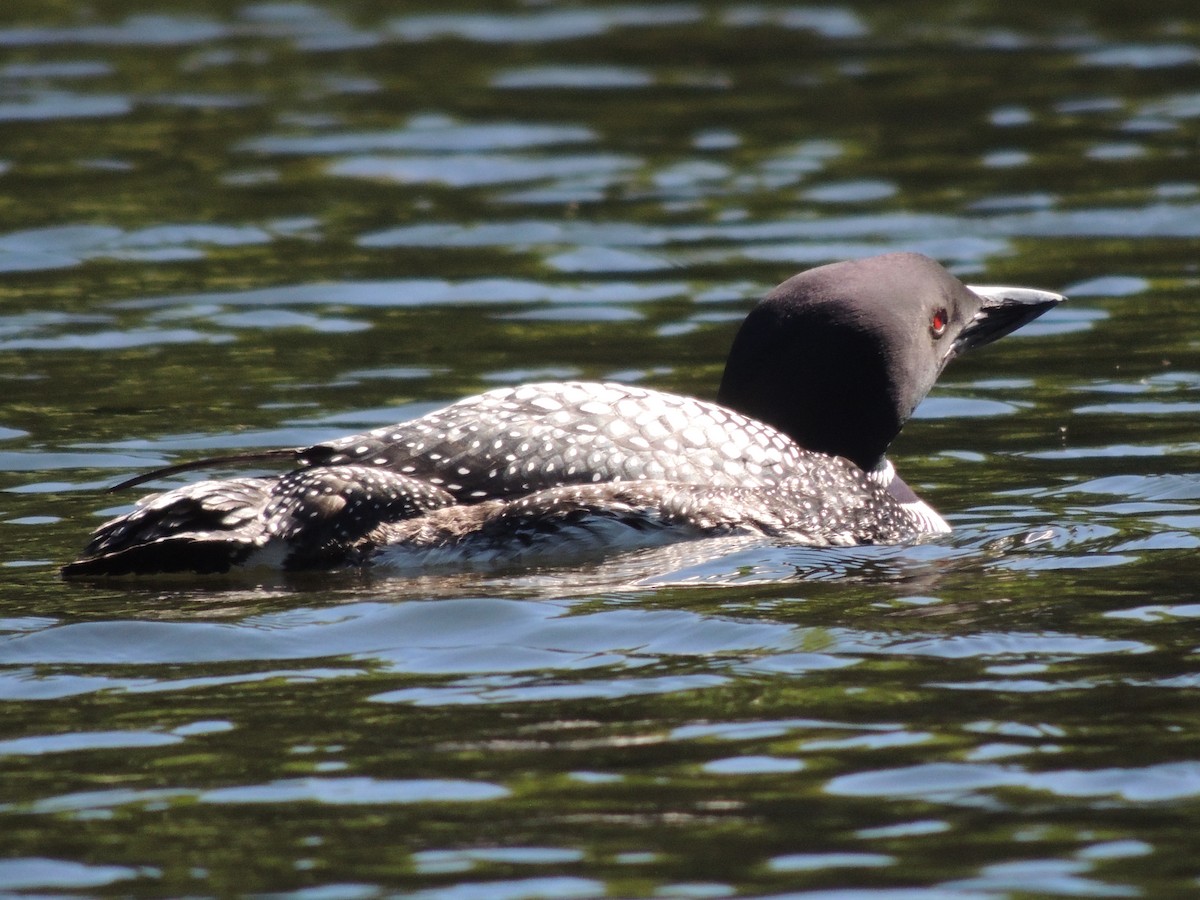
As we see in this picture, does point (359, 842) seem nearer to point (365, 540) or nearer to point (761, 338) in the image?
point (365, 540)

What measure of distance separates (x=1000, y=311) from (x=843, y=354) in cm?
82

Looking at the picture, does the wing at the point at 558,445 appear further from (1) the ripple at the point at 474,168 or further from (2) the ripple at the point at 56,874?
(1) the ripple at the point at 474,168

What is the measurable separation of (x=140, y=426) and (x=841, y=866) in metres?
4.48

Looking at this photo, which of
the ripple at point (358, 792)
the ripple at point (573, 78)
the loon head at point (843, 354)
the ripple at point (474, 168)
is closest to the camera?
the ripple at point (358, 792)

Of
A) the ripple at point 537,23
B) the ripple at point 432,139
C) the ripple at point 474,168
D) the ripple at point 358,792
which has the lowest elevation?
the ripple at point 358,792

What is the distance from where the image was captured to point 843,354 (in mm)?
6238

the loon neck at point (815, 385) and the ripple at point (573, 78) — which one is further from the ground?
the ripple at point (573, 78)

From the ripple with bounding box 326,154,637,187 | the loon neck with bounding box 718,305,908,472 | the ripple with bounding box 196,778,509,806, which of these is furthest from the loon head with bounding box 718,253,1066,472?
the ripple with bounding box 326,154,637,187

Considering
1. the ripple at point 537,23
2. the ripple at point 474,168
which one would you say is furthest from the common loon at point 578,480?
the ripple at point 537,23

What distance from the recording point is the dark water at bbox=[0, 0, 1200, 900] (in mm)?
3834

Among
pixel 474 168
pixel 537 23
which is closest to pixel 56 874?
pixel 474 168

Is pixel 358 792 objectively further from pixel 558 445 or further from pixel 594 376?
pixel 594 376

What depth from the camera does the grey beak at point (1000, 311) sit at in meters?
6.77

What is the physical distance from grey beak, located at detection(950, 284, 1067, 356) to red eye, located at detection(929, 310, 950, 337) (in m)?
0.21
